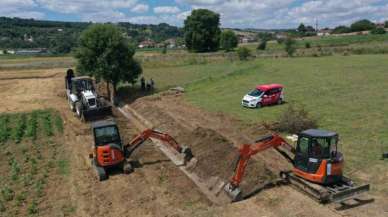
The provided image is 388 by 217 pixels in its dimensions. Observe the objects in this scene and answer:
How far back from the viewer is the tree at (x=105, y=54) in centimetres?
3672

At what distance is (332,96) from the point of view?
3128cm

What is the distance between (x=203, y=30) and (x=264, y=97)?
230 feet

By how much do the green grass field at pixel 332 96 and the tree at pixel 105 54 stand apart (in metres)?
6.56

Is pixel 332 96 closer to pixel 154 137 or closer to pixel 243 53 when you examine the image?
pixel 154 137

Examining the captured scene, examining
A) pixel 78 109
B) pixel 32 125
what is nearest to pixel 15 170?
pixel 32 125

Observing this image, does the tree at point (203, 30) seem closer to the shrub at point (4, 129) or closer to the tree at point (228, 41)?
the tree at point (228, 41)

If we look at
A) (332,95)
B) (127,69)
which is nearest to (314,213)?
(332,95)

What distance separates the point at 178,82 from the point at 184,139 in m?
22.7

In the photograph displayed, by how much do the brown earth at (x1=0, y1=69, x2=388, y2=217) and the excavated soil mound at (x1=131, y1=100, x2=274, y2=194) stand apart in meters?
0.04

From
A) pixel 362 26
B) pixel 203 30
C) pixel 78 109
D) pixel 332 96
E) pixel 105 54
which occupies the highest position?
pixel 362 26

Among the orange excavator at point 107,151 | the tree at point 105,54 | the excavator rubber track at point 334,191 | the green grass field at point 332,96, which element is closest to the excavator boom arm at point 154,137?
the orange excavator at point 107,151

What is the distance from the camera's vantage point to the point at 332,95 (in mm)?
31672

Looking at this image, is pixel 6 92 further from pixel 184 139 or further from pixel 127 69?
pixel 184 139

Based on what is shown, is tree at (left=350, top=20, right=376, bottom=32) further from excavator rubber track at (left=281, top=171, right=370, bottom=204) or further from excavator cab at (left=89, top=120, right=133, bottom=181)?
excavator rubber track at (left=281, top=171, right=370, bottom=204)
